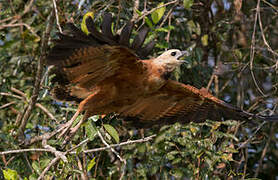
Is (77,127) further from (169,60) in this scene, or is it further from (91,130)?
(169,60)

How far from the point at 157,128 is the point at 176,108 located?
1.15ft

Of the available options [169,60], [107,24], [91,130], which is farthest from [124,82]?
[107,24]

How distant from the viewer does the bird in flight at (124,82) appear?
3578 mm

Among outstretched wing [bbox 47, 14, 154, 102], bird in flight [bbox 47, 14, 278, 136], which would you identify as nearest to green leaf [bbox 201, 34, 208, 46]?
bird in flight [bbox 47, 14, 278, 136]

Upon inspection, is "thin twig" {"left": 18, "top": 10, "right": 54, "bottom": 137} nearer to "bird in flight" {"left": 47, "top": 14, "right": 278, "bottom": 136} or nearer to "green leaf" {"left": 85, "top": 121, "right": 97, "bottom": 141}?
"bird in flight" {"left": 47, "top": 14, "right": 278, "bottom": 136}

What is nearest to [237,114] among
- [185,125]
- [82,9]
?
[185,125]

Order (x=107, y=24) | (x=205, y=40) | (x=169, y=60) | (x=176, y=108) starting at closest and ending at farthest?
(x=107, y=24) < (x=169, y=60) < (x=176, y=108) < (x=205, y=40)

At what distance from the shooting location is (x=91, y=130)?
3.97 metres

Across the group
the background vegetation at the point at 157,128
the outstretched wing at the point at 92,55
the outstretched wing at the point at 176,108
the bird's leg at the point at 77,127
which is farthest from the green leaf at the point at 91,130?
the outstretched wing at the point at 176,108

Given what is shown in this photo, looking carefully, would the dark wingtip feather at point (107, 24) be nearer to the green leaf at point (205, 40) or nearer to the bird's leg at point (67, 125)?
the bird's leg at point (67, 125)

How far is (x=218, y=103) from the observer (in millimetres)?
4812

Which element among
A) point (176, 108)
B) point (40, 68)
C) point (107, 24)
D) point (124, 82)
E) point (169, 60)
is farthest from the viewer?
point (176, 108)

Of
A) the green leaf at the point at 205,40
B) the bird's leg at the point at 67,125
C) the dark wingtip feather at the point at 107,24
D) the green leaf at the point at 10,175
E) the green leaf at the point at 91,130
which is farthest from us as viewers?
the green leaf at the point at 205,40

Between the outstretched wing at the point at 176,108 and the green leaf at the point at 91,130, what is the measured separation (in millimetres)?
866
